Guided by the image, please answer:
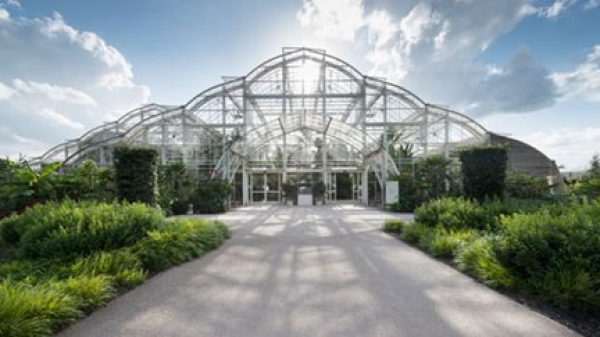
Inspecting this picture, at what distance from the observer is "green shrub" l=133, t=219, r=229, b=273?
5.98 meters

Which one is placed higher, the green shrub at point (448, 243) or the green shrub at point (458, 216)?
the green shrub at point (458, 216)

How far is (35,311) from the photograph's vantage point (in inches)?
134

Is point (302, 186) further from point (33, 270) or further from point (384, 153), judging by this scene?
point (33, 270)

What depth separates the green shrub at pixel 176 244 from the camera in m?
5.98

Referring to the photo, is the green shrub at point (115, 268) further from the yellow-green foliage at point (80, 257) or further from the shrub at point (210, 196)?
the shrub at point (210, 196)

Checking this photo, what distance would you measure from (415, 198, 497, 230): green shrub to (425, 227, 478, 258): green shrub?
0.71m

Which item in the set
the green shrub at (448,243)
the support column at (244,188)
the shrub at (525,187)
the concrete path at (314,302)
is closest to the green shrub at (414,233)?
the green shrub at (448,243)

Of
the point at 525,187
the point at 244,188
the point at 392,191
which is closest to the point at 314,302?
the point at 392,191

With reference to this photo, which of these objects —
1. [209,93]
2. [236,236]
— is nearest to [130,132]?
[209,93]

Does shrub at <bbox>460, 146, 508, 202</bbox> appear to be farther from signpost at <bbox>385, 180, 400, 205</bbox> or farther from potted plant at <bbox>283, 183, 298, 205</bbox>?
potted plant at <bbox>283, 183, 298, 205</bbox>

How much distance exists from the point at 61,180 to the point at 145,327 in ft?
33.1

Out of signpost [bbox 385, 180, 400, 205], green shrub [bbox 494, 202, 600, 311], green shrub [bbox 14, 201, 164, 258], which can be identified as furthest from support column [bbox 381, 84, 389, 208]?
green shrub [bbox 14, 201, 164, 258]

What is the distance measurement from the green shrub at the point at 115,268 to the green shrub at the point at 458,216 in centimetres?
746

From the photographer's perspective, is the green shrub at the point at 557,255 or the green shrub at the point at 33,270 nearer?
the green shrub at the point at 557,255
